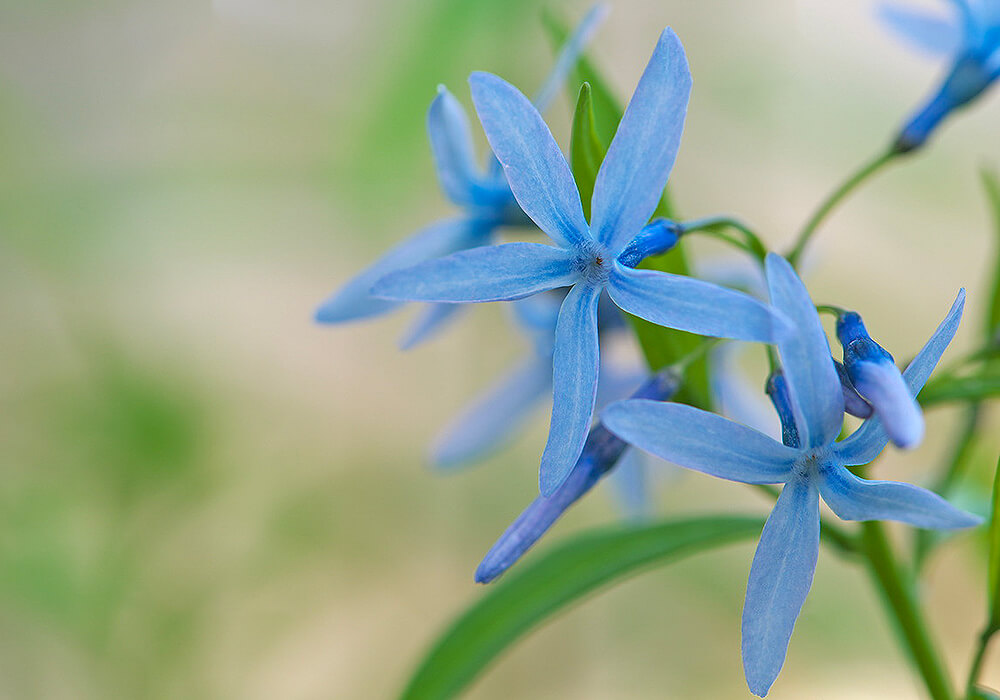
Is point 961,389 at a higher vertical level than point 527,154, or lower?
lower

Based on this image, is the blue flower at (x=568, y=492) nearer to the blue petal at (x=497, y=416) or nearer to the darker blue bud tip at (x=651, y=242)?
the darker blue bud tip at (x=651, y=242)

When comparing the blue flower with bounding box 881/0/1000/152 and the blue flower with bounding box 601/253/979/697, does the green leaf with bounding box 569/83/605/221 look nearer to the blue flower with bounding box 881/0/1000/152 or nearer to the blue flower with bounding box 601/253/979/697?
the blue flower with bounding box 601/253/979/697

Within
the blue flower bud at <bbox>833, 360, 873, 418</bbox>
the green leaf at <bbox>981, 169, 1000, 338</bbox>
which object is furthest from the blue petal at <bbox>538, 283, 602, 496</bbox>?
the green leaf at <bbox>981, 169, 1000, 338</bbox>

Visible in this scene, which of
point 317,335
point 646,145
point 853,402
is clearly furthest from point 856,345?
point 317,335

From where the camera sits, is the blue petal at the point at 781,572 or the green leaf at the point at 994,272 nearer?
the blue petal at the point at 781,572

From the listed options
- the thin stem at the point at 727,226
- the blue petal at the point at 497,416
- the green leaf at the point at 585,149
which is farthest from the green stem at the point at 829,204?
the blue petal at the point at 497,416

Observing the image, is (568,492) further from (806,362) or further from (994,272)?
(994,272)
